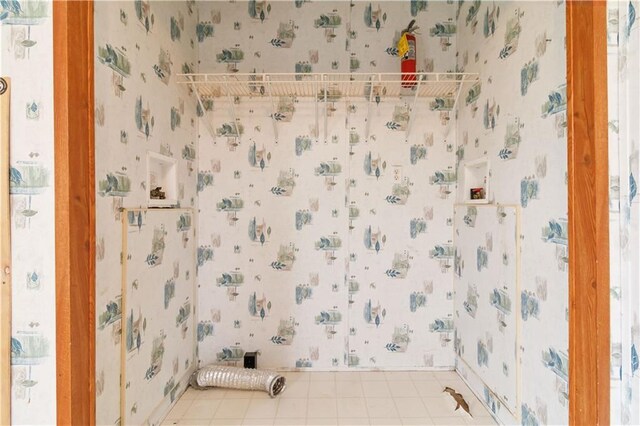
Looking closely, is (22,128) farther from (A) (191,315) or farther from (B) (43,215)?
(A) (191,315)

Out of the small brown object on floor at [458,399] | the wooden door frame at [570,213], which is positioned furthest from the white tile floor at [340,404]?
the wooden door frame at [570,213]

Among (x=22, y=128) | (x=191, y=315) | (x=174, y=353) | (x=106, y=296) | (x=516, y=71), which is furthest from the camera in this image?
(x=191, y=315)

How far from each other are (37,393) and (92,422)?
6.4 inches

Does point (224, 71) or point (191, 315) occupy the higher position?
point (224, 71)

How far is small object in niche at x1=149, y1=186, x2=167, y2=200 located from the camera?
149cm

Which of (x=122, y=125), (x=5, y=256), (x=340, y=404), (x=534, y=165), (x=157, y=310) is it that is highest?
(x=122, y=125)

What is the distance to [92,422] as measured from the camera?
38.7 inches

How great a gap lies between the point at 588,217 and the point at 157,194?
60.5 inches

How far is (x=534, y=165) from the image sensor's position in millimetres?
1231

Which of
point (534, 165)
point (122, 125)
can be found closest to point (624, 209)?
point (534, 165)

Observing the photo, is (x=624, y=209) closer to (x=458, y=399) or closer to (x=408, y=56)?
(x=458, y=399)

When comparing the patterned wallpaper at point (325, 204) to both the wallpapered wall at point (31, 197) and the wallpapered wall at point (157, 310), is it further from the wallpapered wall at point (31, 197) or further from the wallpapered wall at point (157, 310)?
the wallpapered wall at point (31, 197)

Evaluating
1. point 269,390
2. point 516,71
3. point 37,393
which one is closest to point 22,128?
point 37,393

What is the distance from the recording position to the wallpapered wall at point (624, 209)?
90 centimetres
